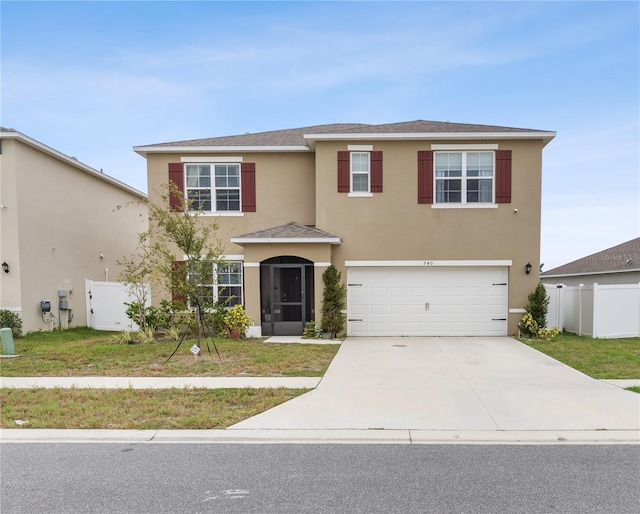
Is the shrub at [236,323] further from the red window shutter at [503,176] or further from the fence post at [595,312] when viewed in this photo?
the fence post at [595,312]

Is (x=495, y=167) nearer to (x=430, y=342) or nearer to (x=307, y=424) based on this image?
(x=430, y=342)

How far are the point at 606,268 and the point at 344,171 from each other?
14524 millimetres

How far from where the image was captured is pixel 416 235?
1405cm

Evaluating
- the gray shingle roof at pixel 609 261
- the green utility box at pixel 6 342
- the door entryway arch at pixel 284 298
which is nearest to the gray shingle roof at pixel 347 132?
the door entryway arch at pixel 284 298

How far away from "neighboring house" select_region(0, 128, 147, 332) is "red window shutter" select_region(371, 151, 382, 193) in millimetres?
11365

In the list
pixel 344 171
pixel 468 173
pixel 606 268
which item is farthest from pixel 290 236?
pixel 606 268

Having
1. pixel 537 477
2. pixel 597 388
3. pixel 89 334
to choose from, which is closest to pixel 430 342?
pixel 597 388

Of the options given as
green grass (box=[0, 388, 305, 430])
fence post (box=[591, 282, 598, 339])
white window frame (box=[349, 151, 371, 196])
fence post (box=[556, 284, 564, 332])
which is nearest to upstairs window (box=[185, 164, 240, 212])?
white window frame (box=[349, 151, 371, 196])

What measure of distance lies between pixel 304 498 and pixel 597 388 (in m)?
6.16

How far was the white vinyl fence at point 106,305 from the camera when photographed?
16266 mm

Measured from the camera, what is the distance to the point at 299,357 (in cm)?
1019

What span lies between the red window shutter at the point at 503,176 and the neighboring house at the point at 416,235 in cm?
3

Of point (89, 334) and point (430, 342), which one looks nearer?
point (430, 342)

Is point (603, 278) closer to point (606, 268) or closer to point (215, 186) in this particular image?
point (606, 268)
